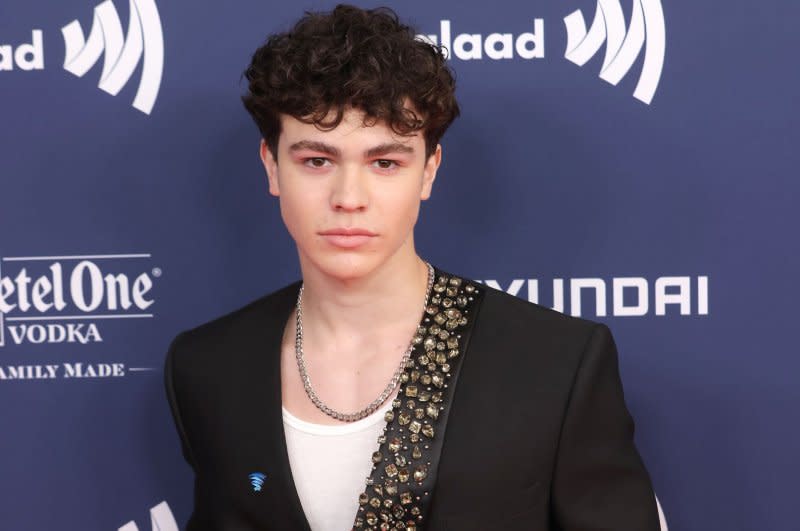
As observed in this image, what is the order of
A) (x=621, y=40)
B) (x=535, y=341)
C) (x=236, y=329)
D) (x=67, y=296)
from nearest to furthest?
(x=535, y=341)
(x=236, y=329)
(x=621, y=40)
(x=67, y=296)

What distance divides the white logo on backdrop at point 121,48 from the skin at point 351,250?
0.45 metres

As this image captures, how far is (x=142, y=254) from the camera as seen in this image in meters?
1.98

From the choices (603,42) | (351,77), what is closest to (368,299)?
(351,77)

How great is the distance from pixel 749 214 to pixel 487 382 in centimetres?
64

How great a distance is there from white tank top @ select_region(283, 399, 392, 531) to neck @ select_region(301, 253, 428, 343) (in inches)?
4.9

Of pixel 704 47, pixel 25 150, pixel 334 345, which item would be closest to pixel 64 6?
pixel 25 150

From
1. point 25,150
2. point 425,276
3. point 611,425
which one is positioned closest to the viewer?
point 611,425

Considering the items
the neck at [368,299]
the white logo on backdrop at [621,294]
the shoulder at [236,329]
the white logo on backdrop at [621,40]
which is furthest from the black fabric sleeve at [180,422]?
the white logo on backdrop at [621,40]

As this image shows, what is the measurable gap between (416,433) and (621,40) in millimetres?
809

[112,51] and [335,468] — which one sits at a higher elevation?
[112,51]

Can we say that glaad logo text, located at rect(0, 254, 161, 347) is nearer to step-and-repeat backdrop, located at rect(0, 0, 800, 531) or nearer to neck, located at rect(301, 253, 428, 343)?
step-and-repeat backdrop, located at rect(0, 0, 800, 531)

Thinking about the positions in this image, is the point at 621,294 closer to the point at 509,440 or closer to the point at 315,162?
the point at 509,440

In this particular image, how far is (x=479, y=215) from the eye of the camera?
6.35 feet

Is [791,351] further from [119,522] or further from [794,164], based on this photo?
[119,522]
